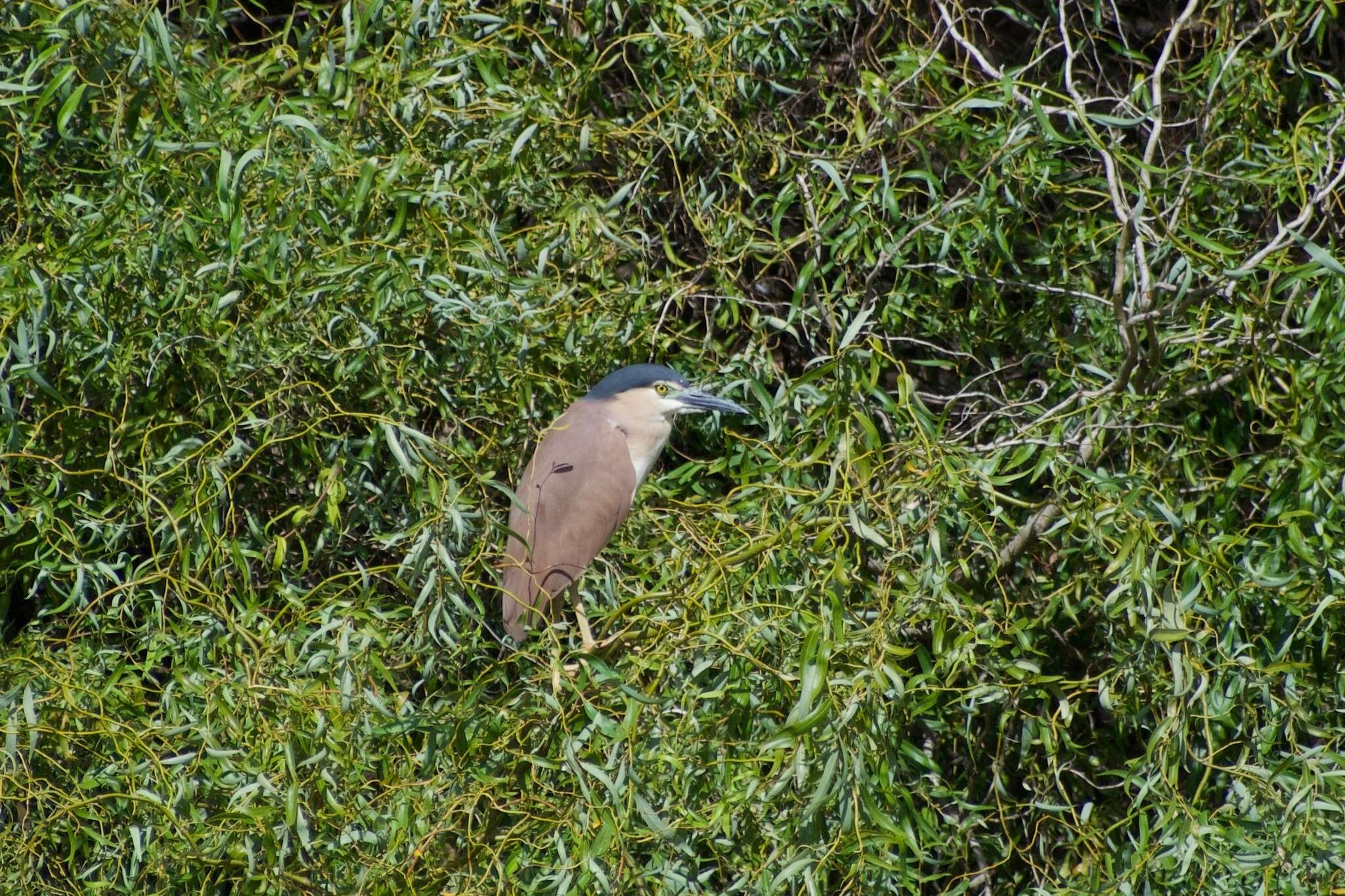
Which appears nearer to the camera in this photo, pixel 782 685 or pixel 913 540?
pixel 782 685

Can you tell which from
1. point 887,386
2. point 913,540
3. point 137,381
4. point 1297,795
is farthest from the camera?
point 887,386

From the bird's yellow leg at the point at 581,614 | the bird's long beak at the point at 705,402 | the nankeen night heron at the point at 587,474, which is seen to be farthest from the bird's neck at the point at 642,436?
the bird's yellow leg at the point at 581,614

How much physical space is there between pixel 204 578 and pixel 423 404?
56 centimetres

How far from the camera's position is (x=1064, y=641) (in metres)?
2.77

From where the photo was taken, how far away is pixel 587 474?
3113 mm

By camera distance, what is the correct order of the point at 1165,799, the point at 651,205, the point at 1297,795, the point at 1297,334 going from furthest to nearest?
the point at 651,205 → the point at 1297,334 → the point at 1165,799 → the point at 1297,795

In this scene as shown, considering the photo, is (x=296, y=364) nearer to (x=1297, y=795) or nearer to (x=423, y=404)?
(x=423, y=404)

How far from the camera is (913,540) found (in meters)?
2.20

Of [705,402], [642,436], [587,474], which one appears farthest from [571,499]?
[705,402]

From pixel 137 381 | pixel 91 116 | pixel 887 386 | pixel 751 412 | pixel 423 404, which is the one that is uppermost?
pixel 91 116

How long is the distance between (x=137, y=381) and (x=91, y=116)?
0.52 metres

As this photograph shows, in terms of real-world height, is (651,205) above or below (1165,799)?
above

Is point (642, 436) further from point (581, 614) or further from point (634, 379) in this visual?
point (581, 614)

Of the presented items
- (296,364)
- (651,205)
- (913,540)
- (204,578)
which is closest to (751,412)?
(651,205)
